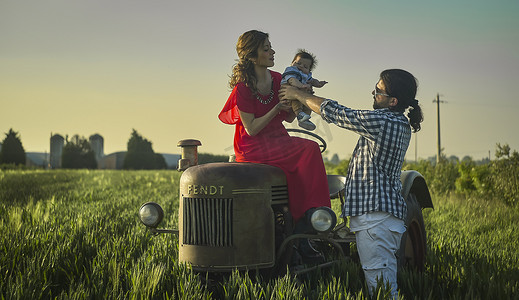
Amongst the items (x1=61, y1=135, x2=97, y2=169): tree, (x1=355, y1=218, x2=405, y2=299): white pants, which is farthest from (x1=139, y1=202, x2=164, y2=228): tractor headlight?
(x1=61, y1=135, x2=97, y2=169): tree

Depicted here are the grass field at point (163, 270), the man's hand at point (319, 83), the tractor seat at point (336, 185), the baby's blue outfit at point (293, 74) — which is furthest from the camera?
the tractor seat at point (336, 185)

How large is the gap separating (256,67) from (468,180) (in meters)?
10.6

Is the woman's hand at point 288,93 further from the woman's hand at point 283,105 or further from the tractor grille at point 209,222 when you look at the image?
the tractor grille at point 209,222

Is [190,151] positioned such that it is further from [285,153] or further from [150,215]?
[285,153]

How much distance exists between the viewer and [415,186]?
4266mm

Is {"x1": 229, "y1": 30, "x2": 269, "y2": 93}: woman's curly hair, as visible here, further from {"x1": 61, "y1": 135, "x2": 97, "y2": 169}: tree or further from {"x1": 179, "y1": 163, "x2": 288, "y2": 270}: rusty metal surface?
{"x1": 61, "y1": 135, "x2": 97, "y2": 169}: tree

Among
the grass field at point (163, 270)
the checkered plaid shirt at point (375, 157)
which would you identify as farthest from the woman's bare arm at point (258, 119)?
the grass field at point (163, 270)

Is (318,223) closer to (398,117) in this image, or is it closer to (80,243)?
(398,117)

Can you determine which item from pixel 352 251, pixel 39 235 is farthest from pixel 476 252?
pixel 39 235

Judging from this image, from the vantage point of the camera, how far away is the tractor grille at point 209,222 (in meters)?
3.15

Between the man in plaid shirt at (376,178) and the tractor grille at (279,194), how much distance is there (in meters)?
0.50

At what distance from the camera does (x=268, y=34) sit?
11.9 feet

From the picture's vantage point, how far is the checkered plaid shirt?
2.92 metres

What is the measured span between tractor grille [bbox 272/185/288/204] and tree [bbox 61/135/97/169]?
59152mm
